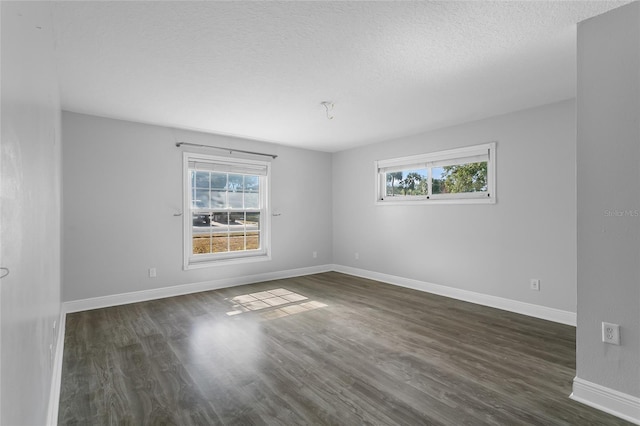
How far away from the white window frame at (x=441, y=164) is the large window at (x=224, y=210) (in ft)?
6.46

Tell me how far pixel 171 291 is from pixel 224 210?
55.1 inches

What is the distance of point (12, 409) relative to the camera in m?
0.82

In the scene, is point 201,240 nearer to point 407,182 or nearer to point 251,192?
point 251,192

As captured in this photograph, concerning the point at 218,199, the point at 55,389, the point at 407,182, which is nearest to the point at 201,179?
the point at 218,199

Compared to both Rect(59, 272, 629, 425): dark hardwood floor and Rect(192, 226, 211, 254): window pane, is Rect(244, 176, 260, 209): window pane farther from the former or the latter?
Rect(59, 272, 629, 425): dark hardwood floor

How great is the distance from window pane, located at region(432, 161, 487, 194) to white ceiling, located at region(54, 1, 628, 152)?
2.21ft

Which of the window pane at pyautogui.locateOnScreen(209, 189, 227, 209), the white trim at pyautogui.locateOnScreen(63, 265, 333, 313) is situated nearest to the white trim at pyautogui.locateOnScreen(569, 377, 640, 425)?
the white trim at pyautogui.locateOnScreen(63, 265, 333, 313)

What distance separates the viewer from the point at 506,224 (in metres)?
3.99

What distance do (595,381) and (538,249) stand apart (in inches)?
76.8

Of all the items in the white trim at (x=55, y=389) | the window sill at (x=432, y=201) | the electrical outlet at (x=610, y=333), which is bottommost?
the white trim at (x=55, y=389)

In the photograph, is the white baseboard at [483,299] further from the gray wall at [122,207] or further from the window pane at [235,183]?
the window pane at [235,183]

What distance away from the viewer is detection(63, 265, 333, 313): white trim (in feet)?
12.9

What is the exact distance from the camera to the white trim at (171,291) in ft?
12.9

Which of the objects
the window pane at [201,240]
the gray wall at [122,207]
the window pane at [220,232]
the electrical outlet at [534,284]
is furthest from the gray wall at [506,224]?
the window pane at [201,240]
